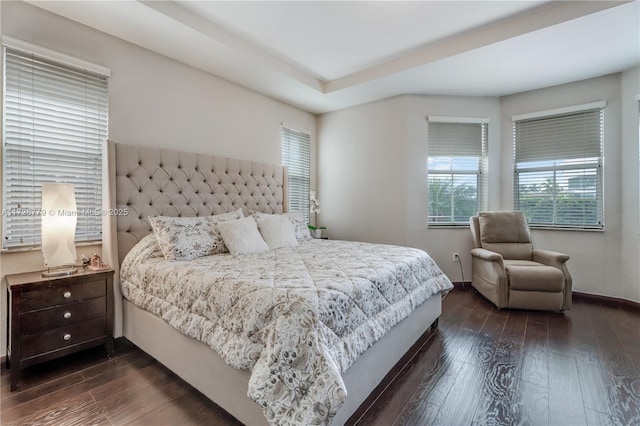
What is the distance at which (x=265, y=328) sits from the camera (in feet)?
4.17

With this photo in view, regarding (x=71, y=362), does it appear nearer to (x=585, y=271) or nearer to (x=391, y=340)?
(x=391, y=340)

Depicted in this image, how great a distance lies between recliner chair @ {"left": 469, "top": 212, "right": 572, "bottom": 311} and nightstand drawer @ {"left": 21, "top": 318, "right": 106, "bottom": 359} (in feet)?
12.2

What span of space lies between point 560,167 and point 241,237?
4070 mm

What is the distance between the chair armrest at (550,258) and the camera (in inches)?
121

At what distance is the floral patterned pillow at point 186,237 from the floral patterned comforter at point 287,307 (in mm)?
117

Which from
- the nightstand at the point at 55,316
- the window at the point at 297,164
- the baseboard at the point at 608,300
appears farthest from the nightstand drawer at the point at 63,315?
the baseboard at the point at 608,300

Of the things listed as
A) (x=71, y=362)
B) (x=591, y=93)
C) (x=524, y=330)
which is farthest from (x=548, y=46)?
(x=71, y=362)

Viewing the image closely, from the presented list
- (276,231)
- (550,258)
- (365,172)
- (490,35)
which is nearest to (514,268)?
(550,258)

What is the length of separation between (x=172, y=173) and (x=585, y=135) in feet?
15.9

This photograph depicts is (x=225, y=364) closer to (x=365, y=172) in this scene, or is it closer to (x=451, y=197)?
(x=365, y=172)

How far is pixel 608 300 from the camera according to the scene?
3334 millimetres

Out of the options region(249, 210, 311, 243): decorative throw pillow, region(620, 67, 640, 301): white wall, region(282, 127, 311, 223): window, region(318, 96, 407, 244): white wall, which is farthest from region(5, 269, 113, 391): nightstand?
region(620, 67, 640, 301): white wall

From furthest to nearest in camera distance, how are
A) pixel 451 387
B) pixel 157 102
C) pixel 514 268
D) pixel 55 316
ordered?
1. pixel 514 268
2. pixel 157 102
3. pixel 55 316
4. pixel 451 387

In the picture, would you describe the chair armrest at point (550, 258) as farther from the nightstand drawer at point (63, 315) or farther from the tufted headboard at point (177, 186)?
the nightstand drawer at point (63, 315)
